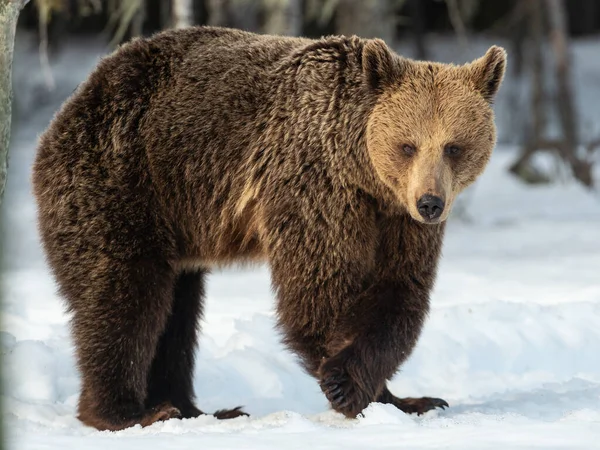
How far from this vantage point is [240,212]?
5.81m

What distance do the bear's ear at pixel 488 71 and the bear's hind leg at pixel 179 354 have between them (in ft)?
6.66

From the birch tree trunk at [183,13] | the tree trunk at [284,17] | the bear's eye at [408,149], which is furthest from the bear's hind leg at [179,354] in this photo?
the tree trunk at [284,17]

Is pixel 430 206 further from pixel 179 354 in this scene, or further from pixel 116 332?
pixel 179 354

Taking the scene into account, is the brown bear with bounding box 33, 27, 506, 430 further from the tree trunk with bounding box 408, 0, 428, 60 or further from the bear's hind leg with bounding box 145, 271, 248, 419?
the tree trunk with bounding box 408, 0, 428, 60

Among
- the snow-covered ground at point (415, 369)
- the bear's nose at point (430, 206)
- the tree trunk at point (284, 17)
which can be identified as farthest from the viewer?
the tree trunk at point (284, 17)

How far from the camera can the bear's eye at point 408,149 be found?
538 cm

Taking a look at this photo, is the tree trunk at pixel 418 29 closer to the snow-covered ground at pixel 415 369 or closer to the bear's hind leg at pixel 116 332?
the snow-covered ground at pixel 415 369

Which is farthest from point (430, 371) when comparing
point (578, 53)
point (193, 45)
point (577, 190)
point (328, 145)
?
point (578, 53)

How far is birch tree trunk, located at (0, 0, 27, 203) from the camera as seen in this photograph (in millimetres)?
4992

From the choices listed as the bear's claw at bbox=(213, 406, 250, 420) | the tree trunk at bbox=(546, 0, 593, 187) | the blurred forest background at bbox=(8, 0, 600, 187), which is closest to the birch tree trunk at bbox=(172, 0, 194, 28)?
the blurred forest background at bbox=(8, 0, 600, 187)

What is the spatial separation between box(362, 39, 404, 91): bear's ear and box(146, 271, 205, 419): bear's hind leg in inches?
66.6

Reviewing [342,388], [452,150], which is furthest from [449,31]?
[342,388]

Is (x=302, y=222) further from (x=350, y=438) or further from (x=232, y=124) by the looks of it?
(x=350, y=438)

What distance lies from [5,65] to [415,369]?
332 cm
